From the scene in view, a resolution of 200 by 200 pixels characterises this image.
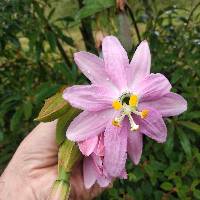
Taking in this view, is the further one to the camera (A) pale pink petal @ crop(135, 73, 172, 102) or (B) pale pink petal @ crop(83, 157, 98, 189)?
(B) pale pink petal @ crop(83, 157, 98, 189)

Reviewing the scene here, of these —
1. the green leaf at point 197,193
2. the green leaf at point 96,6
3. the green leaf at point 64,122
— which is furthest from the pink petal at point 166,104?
the green leaf at point 197,193

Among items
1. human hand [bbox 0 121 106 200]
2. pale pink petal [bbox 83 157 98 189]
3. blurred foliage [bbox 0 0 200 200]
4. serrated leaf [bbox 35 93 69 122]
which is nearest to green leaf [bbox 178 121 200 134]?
blurred foliage [bbox 0 0 200 200]

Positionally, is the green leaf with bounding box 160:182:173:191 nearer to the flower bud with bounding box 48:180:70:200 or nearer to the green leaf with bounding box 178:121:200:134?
the green leaf with bounding box 178:121:200:134

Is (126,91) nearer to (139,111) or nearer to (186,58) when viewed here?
(139,111)

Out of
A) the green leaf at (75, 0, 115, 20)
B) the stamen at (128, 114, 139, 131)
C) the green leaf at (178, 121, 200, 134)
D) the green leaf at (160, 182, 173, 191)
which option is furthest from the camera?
the green leaf at (160, 182, 173, 191)

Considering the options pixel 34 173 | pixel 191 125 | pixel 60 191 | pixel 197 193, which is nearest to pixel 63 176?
pixel 60 191

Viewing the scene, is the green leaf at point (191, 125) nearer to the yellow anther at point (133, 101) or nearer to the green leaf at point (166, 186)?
the green leaf at point (166, 186)
